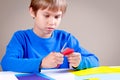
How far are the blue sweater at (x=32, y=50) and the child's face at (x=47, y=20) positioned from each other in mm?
60

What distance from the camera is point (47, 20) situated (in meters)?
1.08

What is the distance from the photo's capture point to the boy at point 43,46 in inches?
37.6

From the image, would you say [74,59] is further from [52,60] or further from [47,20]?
[47,20]

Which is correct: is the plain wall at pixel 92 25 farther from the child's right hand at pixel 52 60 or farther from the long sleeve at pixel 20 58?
the child's right hand at pixel 52 60

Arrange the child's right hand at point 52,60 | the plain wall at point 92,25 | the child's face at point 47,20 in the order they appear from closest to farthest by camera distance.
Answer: the child's right hand at point 52,60
the child's face at point 47,20
the plain wall at point 92,25

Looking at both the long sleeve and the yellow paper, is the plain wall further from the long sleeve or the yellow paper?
the yellow paper

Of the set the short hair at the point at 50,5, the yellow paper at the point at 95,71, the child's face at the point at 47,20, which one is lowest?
the yellow paper at the point at 95,71

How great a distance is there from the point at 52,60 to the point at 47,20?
226mm

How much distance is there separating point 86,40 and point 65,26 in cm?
21

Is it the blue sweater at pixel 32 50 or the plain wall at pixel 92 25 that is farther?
the plain wall at pixel 92 25

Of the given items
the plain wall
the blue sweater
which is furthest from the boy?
the plain wall

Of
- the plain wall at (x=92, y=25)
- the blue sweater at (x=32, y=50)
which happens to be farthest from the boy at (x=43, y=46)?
the plain wall at (x=92, y=25)

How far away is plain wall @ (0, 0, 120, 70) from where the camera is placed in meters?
1.78

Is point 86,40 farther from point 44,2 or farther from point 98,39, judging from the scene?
point 44,2
